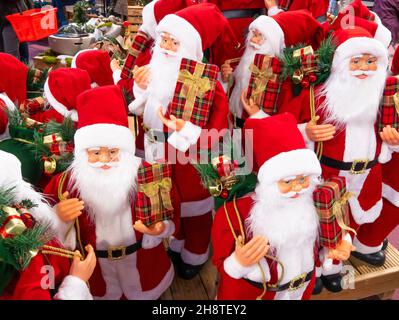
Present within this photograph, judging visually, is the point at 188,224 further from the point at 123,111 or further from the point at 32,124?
the point at 32,124

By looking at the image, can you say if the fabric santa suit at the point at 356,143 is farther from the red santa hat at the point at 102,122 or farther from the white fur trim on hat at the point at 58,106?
the white fur trim on hat at the point at 58,106

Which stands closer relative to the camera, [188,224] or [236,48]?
[188,224]

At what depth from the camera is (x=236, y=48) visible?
1861 mm

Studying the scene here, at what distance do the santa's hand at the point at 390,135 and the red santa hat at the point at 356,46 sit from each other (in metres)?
0.22

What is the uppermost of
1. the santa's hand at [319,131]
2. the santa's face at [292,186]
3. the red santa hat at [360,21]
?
the red santa hat at [360,21]

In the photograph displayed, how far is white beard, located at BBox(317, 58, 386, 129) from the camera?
1.42m

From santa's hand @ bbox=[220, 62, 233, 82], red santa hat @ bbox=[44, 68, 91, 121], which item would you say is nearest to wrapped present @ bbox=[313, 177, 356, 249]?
santa's hand @ bbox=[220, 62, 233, 82]

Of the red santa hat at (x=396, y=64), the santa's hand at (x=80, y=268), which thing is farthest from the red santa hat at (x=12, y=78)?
the red santa hat at (x=396, y=64)

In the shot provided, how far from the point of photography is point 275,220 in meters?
1.17

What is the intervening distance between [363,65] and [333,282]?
0.81 m

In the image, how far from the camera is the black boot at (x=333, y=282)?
64.5 inches

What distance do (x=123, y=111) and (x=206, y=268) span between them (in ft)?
2.60

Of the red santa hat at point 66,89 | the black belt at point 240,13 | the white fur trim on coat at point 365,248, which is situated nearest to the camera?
the red santa hat at point 66,89
